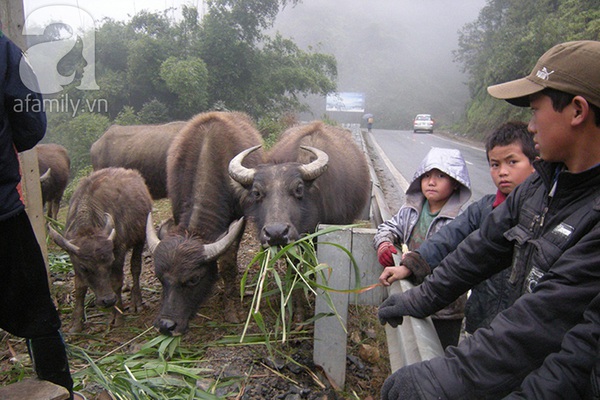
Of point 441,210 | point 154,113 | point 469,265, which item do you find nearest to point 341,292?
point 469,265

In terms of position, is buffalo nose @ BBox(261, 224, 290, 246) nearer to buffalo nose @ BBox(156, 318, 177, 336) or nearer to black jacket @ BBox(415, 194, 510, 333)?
buffalo nose @ BBox(156, 318, 177, 336)

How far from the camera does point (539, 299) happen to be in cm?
139

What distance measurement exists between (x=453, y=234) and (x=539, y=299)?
1318mm

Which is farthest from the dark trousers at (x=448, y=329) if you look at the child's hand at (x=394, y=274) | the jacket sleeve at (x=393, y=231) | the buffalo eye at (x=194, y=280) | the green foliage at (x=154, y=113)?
the green foliage at (x=154, y=113)

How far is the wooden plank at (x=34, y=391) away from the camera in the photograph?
8.02 ft

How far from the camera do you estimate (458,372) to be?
1.44 m

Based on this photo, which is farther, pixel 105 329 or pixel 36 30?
pixel 36 30

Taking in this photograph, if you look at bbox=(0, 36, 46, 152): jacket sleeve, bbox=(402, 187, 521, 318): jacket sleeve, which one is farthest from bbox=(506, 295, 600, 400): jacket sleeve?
bbox=(0, 36, 46, 152): jacket sleeve

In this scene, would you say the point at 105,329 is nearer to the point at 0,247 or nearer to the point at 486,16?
the point at 0,247

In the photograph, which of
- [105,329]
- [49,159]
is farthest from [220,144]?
[49,159]

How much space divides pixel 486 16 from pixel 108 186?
176ft

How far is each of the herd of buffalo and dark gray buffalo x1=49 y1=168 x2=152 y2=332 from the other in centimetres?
1

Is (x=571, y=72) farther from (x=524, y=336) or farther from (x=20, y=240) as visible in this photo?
(x=20, y=240)

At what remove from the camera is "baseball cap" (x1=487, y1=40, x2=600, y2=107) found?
151cm
